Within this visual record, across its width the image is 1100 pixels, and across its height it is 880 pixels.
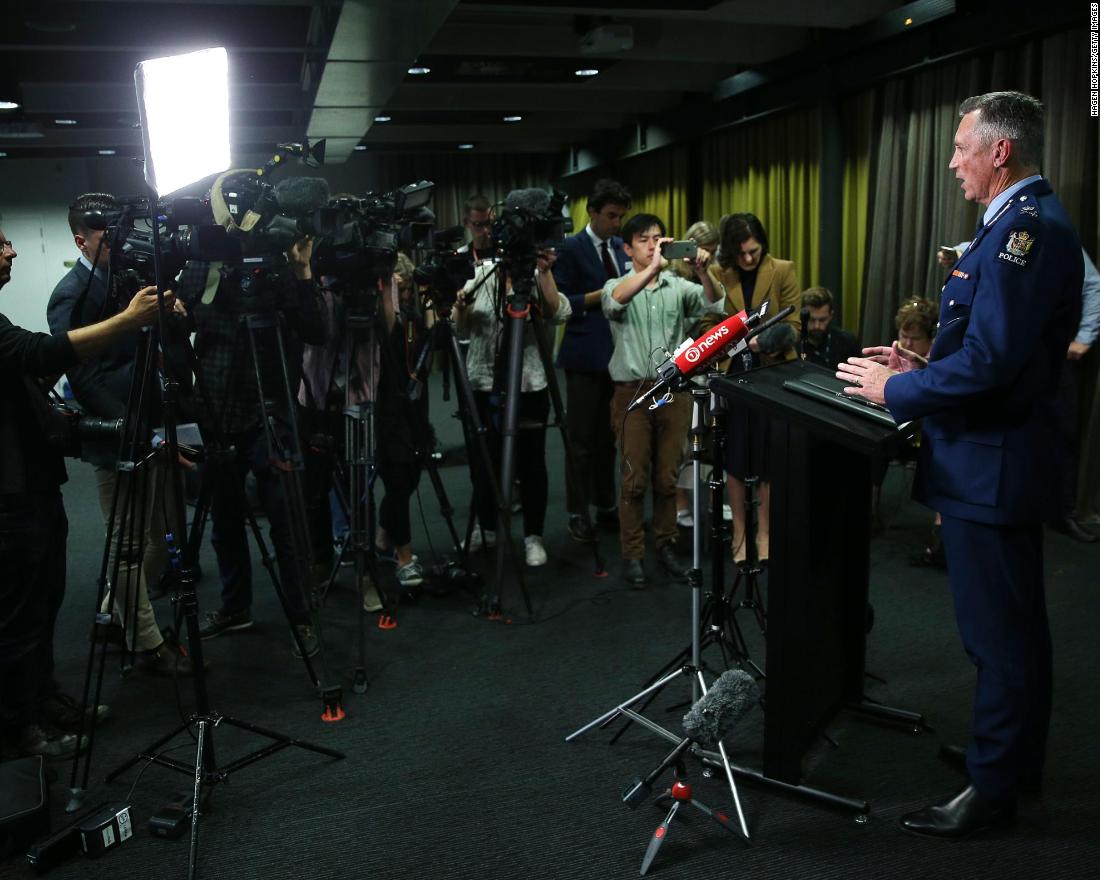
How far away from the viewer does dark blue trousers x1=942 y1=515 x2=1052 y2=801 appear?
1.80 m

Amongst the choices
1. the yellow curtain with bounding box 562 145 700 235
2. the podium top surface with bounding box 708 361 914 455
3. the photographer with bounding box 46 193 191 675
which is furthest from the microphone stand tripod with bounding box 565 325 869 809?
the yellow curtain with bounding box 562 145 700 235

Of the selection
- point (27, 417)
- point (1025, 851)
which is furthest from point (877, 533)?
point (27, 417)

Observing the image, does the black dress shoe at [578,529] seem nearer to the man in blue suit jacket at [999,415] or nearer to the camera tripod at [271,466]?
the camera tripod at [271,466]

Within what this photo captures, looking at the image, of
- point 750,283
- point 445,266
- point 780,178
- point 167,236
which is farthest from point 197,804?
→ point 780,178

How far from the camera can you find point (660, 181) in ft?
27.5

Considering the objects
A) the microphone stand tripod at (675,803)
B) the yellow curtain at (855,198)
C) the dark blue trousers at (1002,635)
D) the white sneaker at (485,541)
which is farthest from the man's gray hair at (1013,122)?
the yellow curtain at (855,198)

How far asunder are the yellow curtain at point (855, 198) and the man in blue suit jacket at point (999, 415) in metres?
3.99

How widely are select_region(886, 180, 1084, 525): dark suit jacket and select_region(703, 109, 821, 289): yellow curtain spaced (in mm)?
4488

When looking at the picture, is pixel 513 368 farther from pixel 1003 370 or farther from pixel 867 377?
pixel 1003 370

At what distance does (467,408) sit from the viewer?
10.4ft

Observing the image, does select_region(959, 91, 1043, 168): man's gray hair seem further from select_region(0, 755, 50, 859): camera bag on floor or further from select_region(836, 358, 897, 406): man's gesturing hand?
select_region(0, 755, 50, 859): camera bag on floor

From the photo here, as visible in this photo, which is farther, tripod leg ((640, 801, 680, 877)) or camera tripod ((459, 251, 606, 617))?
camera tripod ((459, 251, 606, 617))

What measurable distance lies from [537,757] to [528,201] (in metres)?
1.79

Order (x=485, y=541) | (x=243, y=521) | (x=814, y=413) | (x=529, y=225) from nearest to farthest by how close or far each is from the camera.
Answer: (x=814, y=413) < (x=529, y=225) < (x=243, y=521) < (x=485, y=541)
